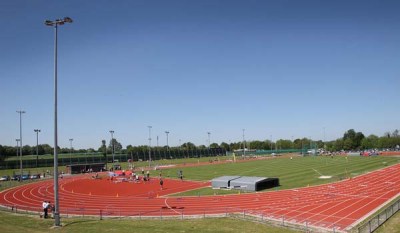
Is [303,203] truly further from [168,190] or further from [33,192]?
[33,192]

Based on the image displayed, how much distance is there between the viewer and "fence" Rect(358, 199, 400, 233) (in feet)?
82.1

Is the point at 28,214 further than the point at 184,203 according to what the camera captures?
No

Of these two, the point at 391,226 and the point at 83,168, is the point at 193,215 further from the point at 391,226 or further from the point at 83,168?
the point at 83,168

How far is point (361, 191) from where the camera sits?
147 feet

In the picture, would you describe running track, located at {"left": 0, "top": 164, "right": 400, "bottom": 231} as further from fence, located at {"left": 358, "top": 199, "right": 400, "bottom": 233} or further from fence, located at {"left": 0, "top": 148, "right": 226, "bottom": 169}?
fence, located at {"left": 0, "top": 148, "right": 226, "bottom": 169}

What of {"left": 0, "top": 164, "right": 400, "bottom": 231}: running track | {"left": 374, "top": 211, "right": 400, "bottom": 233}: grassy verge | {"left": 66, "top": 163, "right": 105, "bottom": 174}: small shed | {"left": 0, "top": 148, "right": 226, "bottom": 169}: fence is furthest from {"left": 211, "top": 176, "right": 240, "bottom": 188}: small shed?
{"left": 0, "top": 148, "right": 226, "bottom": 169}: fence

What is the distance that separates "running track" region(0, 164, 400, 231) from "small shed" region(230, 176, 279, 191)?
2.58 m

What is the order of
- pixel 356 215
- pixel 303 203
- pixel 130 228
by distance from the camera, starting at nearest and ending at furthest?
pixel 130 228 < pixel 356 215 < pixel 303 203

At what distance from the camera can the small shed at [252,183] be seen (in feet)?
157

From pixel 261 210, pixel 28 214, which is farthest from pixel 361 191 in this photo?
pixel 28 214

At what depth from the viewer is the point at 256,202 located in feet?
131

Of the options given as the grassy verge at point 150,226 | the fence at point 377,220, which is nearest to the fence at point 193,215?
the grassy verge at point 150,226

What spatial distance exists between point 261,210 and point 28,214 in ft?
76.0

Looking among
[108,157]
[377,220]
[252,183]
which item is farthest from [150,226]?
[108,157]
